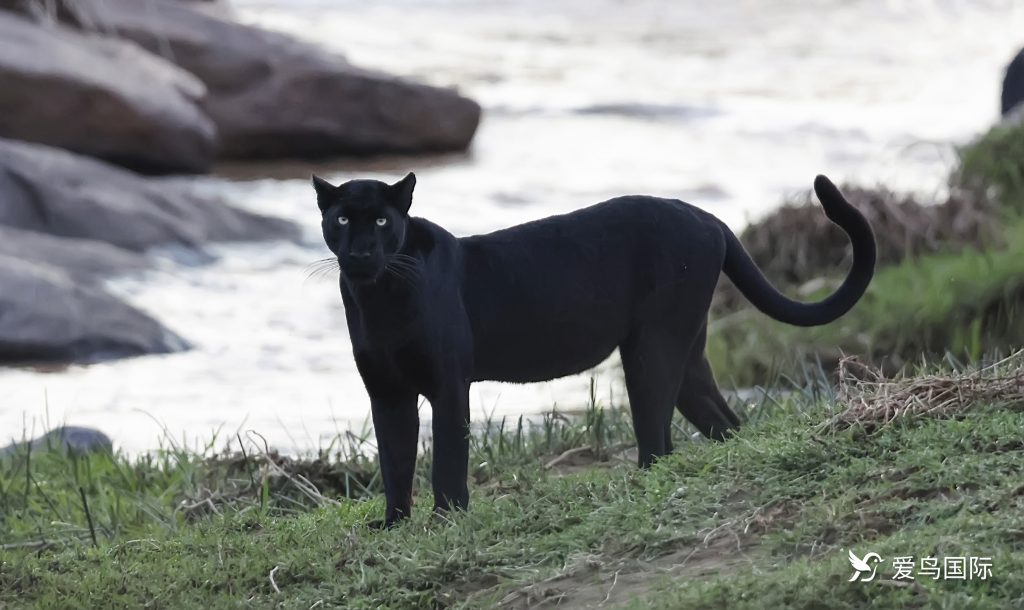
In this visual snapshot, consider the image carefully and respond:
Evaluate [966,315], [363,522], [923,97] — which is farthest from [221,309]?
[923,97]

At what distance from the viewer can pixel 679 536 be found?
159 inches

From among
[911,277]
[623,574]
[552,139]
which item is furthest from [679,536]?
[552,139]

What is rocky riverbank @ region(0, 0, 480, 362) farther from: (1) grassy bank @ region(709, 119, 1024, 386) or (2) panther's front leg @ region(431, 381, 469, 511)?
(2) panther's front leg @ region(431, 381, 469, 511)

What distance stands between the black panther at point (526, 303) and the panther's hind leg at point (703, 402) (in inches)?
0.5

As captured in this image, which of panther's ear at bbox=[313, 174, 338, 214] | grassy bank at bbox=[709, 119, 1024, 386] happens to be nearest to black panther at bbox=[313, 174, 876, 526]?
panther's ear at bbox=[313, 174, 338, 214]

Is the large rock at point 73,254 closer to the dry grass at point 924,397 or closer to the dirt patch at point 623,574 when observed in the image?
the dry grass at point 924,397

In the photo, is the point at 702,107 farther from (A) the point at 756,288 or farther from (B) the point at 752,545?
(B) the point at 752,545

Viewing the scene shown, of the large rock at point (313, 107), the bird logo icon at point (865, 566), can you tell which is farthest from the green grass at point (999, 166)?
the bird logo icon at point (865, 566)

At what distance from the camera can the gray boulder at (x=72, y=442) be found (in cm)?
682

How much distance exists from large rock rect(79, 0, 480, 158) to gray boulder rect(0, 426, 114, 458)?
8767 millimetres

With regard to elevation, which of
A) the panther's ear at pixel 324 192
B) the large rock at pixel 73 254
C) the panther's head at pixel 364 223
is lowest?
the panther's head at pixel 364 223

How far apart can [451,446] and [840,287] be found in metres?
1.25

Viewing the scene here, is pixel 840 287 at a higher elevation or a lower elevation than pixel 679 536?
higher

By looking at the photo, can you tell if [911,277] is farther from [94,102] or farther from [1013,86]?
[94,102]
